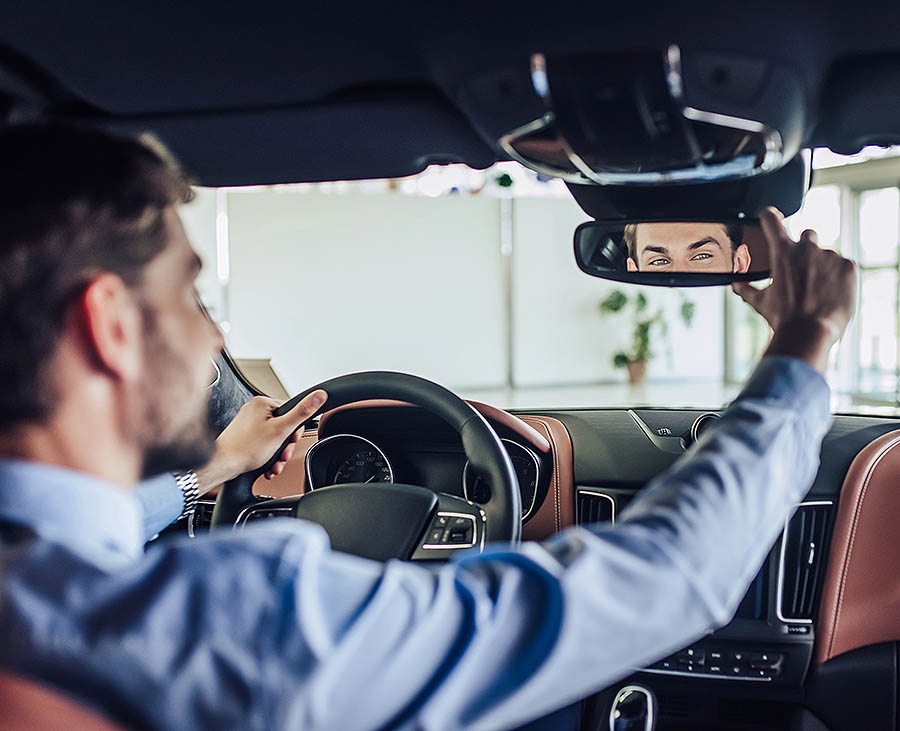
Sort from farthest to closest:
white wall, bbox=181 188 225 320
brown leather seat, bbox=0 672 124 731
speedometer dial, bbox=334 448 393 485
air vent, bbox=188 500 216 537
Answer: white wall, bbox=181 188 225 320 < speedometer dial, bbox=334 448 393 485 < air vent, bbox=188 500 216 537 < brown leather seat, bbox=0 672 124 731

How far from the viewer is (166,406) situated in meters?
0.76

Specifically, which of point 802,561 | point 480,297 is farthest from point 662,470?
point 480,297

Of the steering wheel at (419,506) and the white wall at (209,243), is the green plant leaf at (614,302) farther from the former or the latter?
the steering wheel at (419,506)

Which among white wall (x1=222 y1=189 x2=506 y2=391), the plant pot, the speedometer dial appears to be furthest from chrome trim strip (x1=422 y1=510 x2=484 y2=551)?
the plant pot

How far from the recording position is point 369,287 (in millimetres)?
11258

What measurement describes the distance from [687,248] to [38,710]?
1.20 metres

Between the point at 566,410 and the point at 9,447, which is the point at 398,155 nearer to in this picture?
the point at 9,447

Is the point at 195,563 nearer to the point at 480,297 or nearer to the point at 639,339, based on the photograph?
the point at 480,297

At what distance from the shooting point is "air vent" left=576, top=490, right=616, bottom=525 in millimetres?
2055

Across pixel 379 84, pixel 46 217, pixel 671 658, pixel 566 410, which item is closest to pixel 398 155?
pixel 379 84

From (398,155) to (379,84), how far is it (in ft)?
0.89

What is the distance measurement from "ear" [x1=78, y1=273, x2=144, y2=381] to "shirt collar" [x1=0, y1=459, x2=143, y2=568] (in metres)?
0.08

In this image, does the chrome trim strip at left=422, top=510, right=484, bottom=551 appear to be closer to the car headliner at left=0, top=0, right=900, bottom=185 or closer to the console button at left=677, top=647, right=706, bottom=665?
the car headliner at left=0, top=0, right=900, bottom=185

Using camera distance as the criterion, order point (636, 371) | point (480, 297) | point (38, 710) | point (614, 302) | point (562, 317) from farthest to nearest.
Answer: point (636, 371) → point (562, 317) → point (614, 302) → point (480, 297) → point (38, 710)
